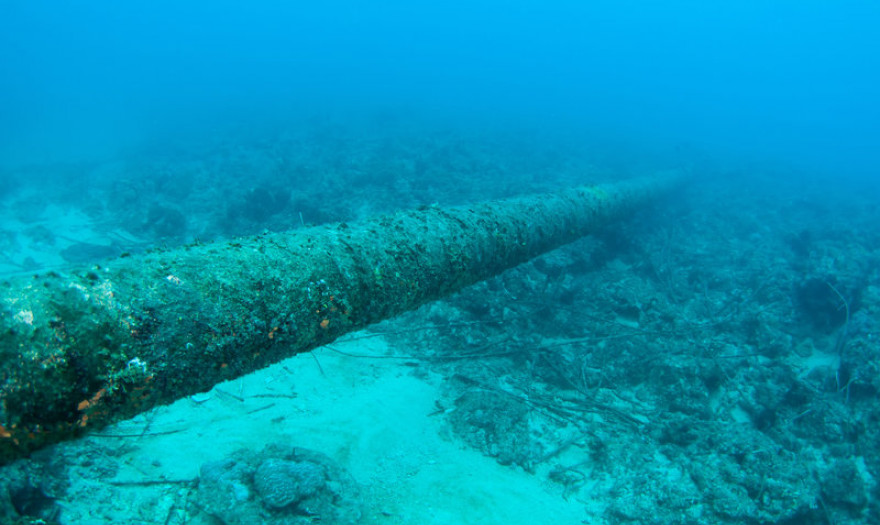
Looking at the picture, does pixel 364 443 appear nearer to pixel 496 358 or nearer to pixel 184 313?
pixel 496 358

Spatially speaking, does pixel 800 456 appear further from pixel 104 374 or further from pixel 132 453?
pixel 132 453

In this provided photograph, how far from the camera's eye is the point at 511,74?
83.8 metres

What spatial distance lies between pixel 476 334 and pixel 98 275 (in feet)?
18.5

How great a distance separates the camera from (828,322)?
7.94 metres

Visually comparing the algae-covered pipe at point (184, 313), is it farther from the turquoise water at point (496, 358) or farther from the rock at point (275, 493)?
the rock at point (275, 493)

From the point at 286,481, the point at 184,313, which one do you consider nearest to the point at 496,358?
the point at 286,481

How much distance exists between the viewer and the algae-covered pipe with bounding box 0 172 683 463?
1521 mm

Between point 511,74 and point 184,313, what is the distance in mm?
93086

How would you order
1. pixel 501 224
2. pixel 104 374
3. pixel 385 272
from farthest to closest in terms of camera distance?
pixel 501 224 < pixel 385 272 < pixel 104 374

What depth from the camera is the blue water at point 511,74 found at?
3925 cm

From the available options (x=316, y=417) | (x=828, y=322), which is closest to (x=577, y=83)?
(x=828, y=322)

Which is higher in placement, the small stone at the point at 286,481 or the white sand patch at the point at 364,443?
the small stone at the point at 286,481

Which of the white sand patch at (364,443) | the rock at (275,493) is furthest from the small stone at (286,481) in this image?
the white sand patch at (364,443)

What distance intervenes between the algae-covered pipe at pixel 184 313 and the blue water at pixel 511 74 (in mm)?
28458
